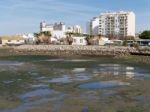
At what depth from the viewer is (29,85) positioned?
2314 cm

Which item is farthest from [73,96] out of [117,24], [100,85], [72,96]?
[117,24]

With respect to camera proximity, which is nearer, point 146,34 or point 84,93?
point 84,93

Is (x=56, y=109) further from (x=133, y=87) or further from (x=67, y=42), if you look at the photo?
(x=67, y=42)

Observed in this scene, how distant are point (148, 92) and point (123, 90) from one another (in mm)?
1536

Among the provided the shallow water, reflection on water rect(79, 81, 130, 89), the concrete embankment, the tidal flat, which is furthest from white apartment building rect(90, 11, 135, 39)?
the tidal flat

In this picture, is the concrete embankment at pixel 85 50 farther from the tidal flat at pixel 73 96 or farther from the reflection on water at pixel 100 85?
the tidal flat at pixel 73 96

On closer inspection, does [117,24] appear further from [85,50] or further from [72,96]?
[72,96]

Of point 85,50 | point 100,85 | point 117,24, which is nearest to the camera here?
point 100,85

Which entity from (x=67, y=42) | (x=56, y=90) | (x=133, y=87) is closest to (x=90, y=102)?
(x=56, y=90)

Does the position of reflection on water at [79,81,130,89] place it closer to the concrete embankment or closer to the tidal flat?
the tidal flat

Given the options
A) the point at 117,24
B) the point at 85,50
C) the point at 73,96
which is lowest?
the point at 85,50

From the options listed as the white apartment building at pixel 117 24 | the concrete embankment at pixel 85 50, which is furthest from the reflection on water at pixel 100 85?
the white apartment building at pixel 117 24

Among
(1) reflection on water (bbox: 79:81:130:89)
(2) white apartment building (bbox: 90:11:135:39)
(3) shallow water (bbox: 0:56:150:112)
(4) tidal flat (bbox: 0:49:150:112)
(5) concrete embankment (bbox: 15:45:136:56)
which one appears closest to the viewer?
(4) tidal flat (bbox: 0:49:150:112)

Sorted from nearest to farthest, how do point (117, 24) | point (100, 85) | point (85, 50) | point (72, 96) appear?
1. point (72, 96)
2. point (100, 85)
3. point (85, 50)
4. point (117, 24)
